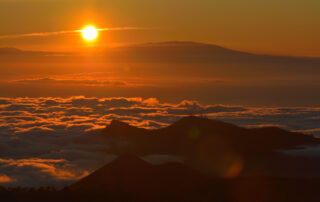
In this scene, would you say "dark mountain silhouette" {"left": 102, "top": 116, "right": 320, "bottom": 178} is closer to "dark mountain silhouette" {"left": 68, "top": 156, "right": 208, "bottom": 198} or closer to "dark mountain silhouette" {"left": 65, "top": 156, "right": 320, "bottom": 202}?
"dark mountain silhouette" {"left": 68, "top": 156, "right": 208, "bottom": 198}

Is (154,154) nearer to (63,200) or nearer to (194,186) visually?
(194,186)

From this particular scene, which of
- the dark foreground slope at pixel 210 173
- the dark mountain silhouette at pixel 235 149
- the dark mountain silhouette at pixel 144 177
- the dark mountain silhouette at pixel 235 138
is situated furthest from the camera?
the dark mountain silhouette at pixel 235 138

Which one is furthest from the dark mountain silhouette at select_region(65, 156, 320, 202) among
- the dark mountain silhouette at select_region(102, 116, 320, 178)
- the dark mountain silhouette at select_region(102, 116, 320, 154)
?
the dark mountain silhouette at select_region(102, 116, 320, 154)

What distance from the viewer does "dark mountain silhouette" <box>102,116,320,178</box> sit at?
14838 centimetres

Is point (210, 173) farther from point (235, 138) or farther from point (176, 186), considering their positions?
point (176, 186)

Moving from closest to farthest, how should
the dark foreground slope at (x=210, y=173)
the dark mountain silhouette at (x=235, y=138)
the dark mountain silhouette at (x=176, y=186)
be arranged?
the dark foreground slope at (x=210, y=173), the dark mountain silhouette at (x=176, y=186), the dark mountain silhouette at (x=235, y=138)

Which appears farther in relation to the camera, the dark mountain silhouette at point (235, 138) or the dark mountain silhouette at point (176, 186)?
the dark mountain silhouette at point (235, 138)

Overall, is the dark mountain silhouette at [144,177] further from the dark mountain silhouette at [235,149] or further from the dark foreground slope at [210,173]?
the dark mountain silhouette at [235,149]

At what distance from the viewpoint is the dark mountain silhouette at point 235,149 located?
487 feet

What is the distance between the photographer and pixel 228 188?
232 ft

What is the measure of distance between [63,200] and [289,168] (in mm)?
110582

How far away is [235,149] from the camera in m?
173

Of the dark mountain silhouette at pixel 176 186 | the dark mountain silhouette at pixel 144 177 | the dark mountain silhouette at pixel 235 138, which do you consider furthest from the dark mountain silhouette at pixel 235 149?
the dark mountain silhouette at pixel 176 186

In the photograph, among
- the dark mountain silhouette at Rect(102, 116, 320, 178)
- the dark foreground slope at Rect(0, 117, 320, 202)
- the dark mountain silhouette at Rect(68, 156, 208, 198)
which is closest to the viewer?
the dark foreground slope at Rect(0, 117, 320, 202)
